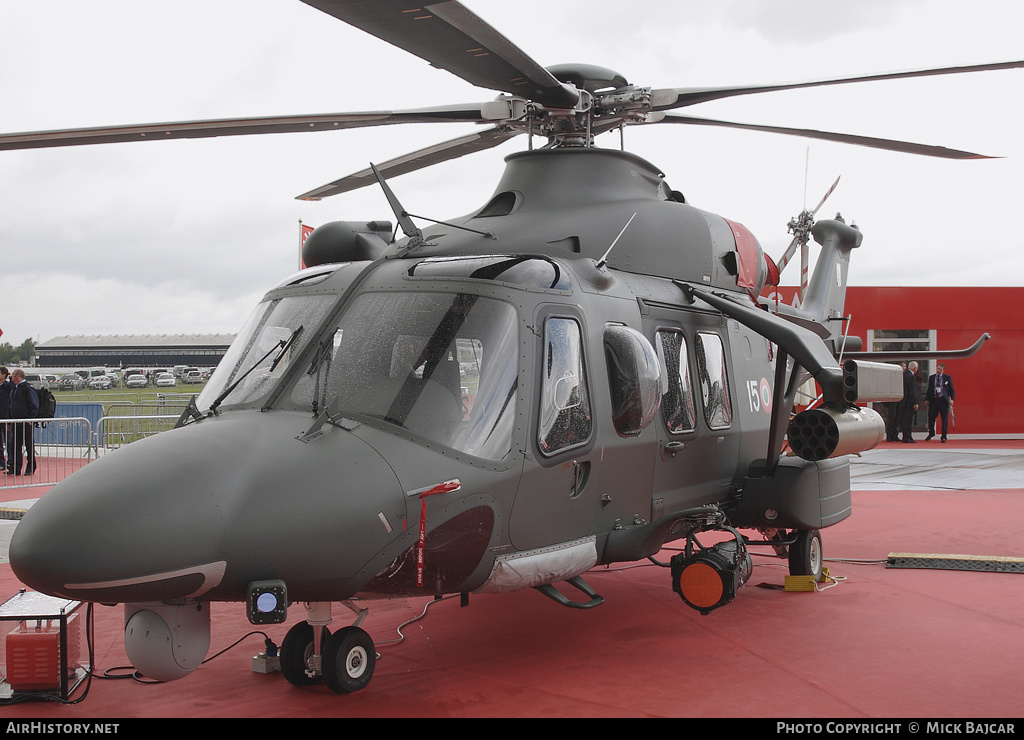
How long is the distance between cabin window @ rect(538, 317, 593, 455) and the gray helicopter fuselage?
0.01 meters

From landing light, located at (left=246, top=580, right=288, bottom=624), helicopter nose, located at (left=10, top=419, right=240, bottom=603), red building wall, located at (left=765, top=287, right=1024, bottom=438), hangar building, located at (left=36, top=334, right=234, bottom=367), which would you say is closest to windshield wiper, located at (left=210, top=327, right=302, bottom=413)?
helicopter nose, located at (left=10, top=419, right=240, bottom=603)

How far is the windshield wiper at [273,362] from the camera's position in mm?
4706

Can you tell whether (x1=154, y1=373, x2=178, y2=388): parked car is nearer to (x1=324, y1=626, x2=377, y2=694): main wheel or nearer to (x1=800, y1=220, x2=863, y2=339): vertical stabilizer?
(x1=800, y1=220, x2=863, y2=339): vertical stabilizer

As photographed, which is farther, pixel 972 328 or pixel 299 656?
pixel 972 328

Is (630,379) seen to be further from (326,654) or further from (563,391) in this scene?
(326,654)

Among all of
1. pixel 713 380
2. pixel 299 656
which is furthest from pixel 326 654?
pixel 713 380

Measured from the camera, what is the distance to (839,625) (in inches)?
244

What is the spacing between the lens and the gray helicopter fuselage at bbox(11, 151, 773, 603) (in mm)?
3615

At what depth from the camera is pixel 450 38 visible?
444 centimetres

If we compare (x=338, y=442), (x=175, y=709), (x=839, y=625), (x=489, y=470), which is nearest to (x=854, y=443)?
(x=839, y=625)

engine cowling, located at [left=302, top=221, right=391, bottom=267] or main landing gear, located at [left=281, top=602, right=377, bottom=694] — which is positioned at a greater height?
engine cowling, located at [left=302, top=221, right=391, bottom=267]

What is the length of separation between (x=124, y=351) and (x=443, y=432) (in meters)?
116

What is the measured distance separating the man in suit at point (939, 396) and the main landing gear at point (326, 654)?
61.7 feet

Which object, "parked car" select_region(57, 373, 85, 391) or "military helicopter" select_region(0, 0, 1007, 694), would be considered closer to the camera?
"military helicopter" select_region(0, 0, 1007, 694)
